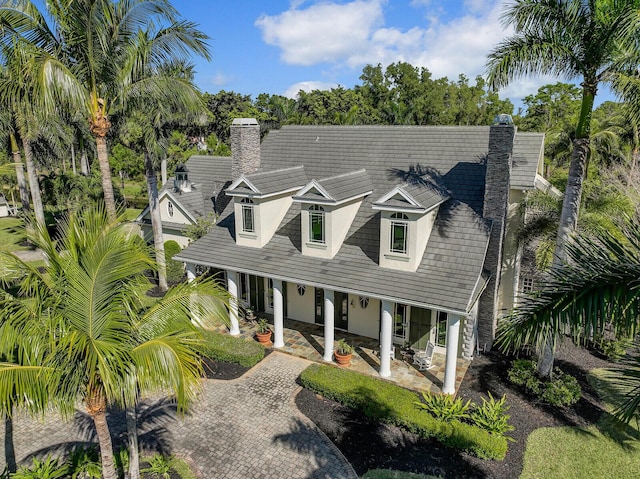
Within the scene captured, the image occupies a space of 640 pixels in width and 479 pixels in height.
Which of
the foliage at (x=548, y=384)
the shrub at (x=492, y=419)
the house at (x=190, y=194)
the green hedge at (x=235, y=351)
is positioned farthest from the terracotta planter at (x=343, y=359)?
the house at (x=190, y=194)

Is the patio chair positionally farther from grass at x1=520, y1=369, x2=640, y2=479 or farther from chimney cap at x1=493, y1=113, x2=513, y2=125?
chimney cap at x1=493, y1=113, x2=513, y2=125

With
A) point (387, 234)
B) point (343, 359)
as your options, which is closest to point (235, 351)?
point (343, 359)

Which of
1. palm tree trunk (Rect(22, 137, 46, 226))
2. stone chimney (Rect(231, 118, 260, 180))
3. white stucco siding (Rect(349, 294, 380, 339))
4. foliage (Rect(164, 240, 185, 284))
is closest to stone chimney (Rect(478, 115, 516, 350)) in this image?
white stucco siding (Rect(349, 294, 380, 339))

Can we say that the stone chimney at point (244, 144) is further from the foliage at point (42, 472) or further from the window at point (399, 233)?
the foliage at point (42, 472)

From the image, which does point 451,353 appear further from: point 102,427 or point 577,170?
point 102,427

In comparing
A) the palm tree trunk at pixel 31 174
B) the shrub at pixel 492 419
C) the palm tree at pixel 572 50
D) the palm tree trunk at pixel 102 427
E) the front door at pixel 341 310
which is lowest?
the shrub at pixel 492 419

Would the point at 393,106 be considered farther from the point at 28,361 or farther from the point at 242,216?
the point at 28,361
